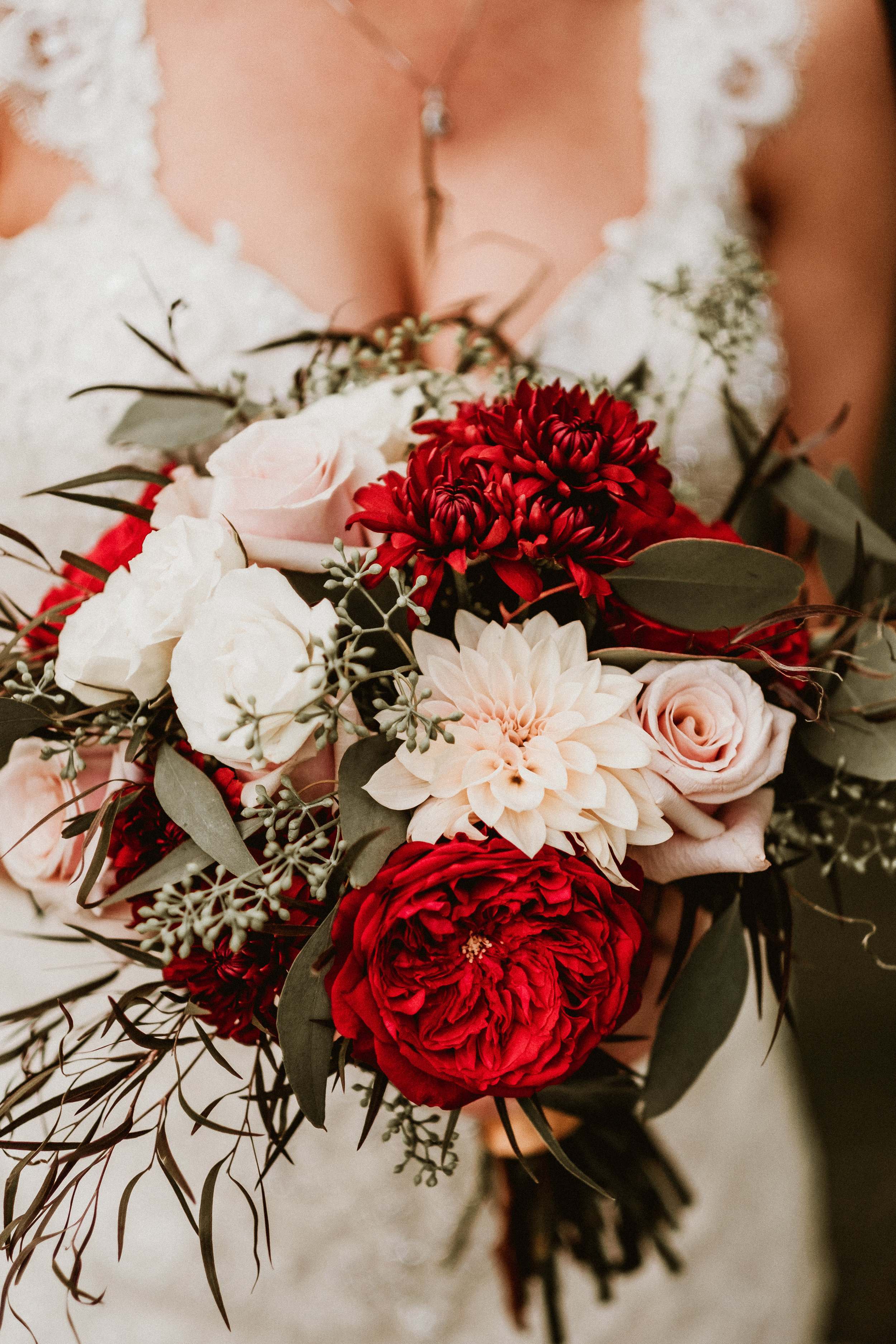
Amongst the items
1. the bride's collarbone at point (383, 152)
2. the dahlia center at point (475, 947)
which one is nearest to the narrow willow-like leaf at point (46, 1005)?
the dahlia center at point (475, 947)

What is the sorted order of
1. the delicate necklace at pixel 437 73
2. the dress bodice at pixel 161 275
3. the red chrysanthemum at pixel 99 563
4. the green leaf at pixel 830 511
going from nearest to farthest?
the red chrysanthemum at pixel 99 563, the green leaf at pixel 830 511, the dress bodice at pixel 161 275, the delicate necklace at pixel 437 73

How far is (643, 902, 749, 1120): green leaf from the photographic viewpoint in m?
0.62

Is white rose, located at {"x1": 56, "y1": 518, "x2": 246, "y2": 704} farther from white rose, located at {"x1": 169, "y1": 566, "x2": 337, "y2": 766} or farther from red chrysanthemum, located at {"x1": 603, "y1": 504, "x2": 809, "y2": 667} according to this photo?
red chrysanthemum, located at {"x1": 603, "y1": 504, "x2": 809, "y2": 667}

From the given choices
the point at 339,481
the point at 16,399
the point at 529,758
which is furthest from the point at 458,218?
the point at 529,758

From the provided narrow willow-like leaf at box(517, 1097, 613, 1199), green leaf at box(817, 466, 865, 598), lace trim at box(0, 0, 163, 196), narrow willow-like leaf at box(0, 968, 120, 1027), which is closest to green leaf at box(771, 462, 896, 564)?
green leaf at box(817, 466, 865, 598)

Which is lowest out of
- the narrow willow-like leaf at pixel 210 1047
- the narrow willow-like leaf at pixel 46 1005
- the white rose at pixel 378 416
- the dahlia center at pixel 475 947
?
the narrow willow-like leaf at pixel 46 1005

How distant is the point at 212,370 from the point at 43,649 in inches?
16.4

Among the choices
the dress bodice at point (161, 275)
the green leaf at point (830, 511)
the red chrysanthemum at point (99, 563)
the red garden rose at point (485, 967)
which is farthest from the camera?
the dress bodice at point (161, 275)

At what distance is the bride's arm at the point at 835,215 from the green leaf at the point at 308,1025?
969 millimetres

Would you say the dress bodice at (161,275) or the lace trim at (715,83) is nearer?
the dress bodice at (161,275)

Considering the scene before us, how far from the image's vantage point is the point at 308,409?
0.63 metres

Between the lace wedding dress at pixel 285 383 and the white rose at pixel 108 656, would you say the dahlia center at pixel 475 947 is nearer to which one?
the white rose at pixel 108 656

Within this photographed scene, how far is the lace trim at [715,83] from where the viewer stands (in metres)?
1.07

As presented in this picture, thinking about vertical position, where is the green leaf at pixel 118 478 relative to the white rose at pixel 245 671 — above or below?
above
